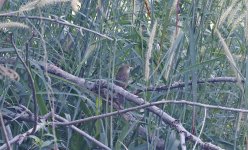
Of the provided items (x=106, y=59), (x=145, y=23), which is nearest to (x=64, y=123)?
(x=106, y=59)

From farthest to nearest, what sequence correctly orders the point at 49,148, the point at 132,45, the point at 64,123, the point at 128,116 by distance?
the point at 132,45 → the point at 128,116 → the point at 49,148 → the point at 64,123

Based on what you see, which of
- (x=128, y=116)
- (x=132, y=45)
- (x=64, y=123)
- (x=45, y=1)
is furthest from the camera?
(x=132, y=45)

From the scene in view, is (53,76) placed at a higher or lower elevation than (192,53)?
lower

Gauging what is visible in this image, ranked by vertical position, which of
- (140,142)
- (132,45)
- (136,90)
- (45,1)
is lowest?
(140,142)

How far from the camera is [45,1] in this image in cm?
168

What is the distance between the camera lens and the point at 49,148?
2.31m

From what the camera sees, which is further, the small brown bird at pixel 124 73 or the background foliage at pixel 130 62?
the small brown bird at pixel 124 73

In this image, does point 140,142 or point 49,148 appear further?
point 140,142

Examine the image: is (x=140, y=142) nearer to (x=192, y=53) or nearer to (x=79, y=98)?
(x=79, y=98)

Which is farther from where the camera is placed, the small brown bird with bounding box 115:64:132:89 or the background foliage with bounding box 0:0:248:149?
the small brown bird with bounding box 115:64:132:89

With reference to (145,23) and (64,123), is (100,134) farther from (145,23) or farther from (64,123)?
(145,23)

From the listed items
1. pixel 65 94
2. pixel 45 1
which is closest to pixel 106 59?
pixel 65 94

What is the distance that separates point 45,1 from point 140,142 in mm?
985

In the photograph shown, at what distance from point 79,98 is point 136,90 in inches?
12.1
